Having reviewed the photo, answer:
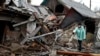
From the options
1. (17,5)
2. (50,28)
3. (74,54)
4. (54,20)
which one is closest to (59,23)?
(54,20)

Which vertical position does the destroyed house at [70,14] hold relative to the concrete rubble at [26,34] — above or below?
above

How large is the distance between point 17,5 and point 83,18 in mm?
7477

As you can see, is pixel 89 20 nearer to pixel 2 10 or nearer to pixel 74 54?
pixel 2 10

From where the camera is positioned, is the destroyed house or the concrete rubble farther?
the destroyed house

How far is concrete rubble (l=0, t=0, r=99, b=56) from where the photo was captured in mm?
18177

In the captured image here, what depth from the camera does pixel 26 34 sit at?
847 inches

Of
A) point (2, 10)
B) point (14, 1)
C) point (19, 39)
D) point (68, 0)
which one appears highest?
point (68, 0)

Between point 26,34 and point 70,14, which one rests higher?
point 70,14

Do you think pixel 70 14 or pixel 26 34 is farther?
pixel 70 14

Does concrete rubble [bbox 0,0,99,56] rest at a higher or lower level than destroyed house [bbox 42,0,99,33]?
lower

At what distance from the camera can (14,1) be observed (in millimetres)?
21594

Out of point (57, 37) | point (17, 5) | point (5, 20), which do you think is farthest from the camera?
point (57, 37)

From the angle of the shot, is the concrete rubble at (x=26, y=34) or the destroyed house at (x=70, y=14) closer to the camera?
the concrete rubble at (x=26, y=34)

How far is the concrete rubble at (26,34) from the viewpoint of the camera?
18177 mm
